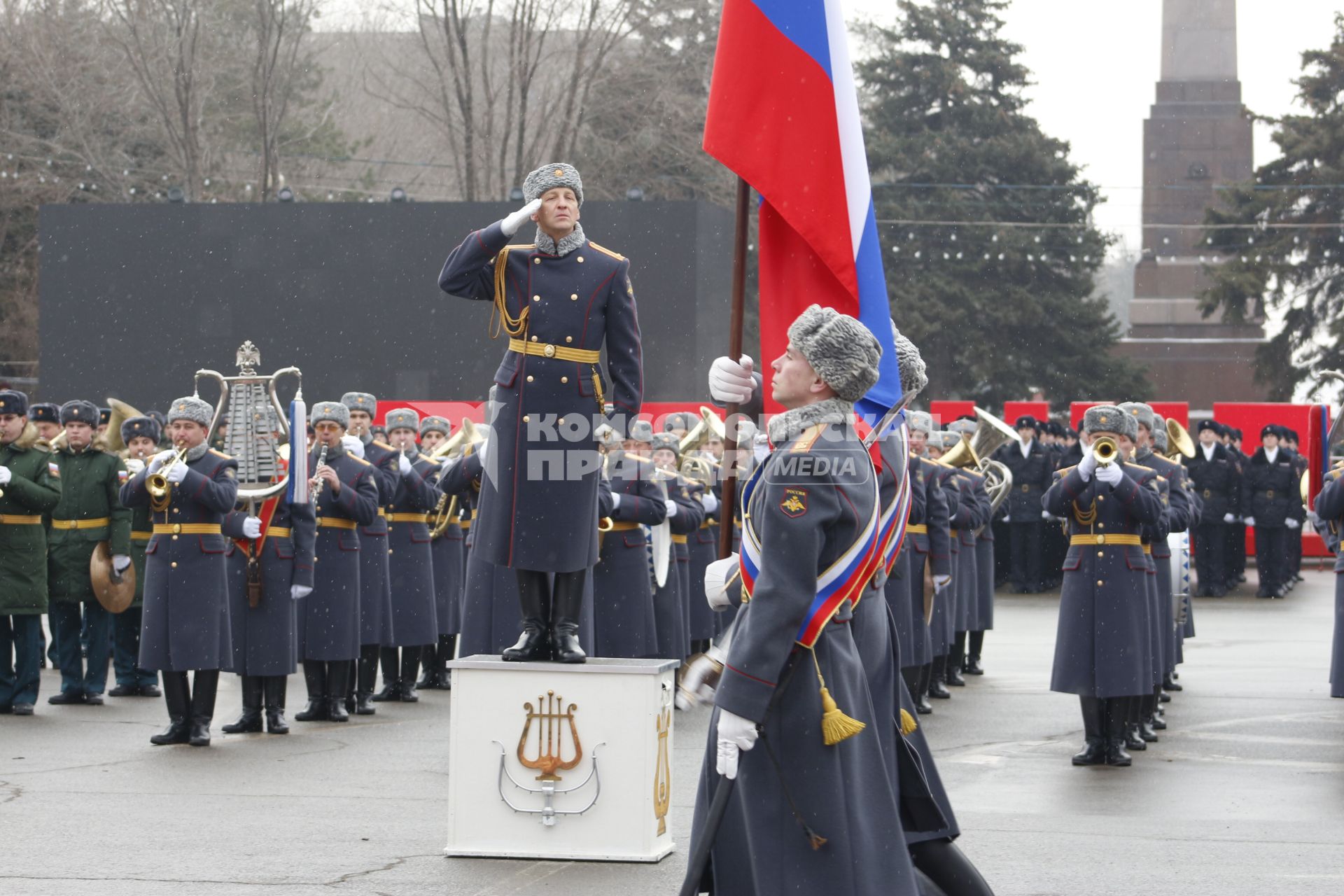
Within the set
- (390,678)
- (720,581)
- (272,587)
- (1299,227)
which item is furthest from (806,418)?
(1299,227)

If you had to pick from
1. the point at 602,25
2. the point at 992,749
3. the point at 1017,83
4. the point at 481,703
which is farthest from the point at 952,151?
the point at 481,703

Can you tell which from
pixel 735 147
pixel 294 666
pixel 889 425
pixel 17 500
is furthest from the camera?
pixel 17 500

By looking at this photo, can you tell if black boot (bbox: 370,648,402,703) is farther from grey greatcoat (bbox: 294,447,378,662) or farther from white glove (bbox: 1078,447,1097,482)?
white glove (bbox: 1078,447,1097,482)

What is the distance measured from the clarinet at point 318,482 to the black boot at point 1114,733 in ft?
16.0

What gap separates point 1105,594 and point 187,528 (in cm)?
517

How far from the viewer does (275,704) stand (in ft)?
38.0

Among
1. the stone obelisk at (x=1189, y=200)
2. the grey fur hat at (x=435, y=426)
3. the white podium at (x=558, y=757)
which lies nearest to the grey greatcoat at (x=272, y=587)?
the white podium at (x=558, y=757)

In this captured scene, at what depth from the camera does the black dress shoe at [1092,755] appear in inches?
421

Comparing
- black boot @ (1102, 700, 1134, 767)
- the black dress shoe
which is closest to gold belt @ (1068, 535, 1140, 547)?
black boot @ (1102, 700, 1134, 767)

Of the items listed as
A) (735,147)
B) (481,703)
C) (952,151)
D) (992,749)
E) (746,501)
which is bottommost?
(992,749)

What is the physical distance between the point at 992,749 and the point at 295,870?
5087 millimetres

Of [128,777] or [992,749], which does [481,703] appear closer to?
[128,777]

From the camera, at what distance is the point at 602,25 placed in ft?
114

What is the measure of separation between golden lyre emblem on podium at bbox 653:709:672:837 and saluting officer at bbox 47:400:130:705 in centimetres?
613
